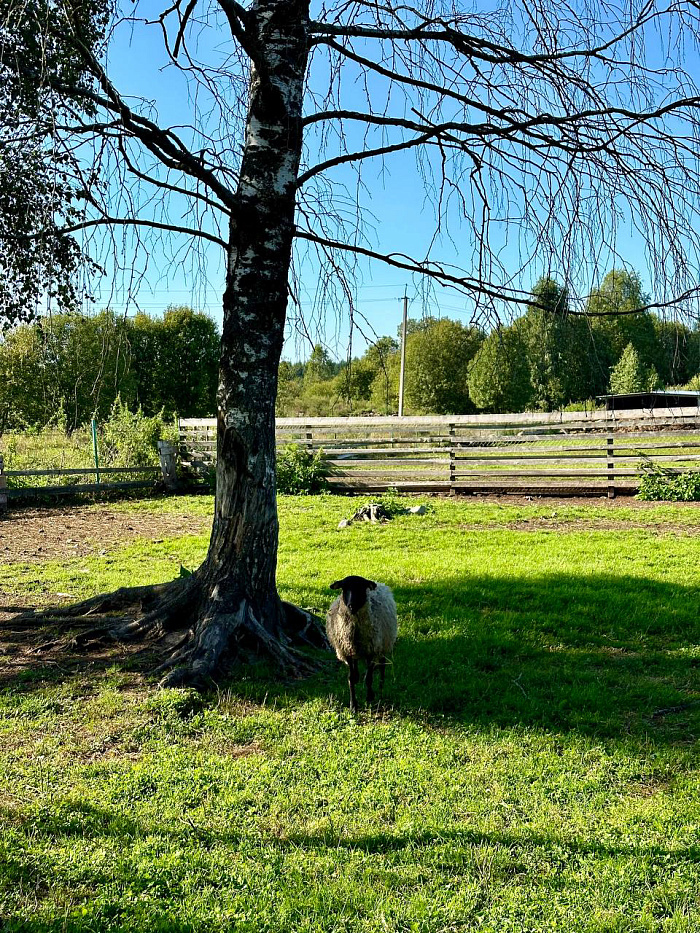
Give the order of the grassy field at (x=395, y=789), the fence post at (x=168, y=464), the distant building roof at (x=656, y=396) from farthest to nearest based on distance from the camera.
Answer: the fence post at (x=168, y=464) → the distant building roof at (x=656, y=396) → the grassy field at (x=395, y=789)

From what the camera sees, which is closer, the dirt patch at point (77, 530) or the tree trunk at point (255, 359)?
the tree trunk at point (255, 359)

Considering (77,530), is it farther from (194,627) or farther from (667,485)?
(667,485)

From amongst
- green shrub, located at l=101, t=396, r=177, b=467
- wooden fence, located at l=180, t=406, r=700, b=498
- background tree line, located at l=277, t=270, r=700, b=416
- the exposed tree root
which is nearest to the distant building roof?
background tree line, located at l=277, t=270, r=700, b=416

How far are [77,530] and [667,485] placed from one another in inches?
445

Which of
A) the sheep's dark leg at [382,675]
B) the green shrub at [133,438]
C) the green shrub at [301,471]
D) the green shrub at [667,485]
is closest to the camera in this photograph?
the sheep's dark leg at [382,675]

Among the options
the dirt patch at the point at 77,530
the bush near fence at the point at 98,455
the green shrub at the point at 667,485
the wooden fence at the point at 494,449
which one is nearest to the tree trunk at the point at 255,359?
the dirt patch at the point at 77,530

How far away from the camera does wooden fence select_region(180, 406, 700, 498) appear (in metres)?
14.5

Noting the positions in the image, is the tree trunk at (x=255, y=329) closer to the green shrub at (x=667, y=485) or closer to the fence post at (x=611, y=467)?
the green shrub at (x=667, y=485)

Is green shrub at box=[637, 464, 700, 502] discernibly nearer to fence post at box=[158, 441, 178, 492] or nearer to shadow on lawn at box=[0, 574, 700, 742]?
shadow on lawn at box=[0, 574, 700, 742]

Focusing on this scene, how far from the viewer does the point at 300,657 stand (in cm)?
534

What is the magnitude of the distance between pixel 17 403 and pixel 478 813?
75.0ft

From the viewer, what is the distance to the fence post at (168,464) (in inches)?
670

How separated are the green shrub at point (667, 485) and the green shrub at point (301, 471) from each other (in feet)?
23.8

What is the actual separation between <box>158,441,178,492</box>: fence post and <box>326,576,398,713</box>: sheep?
13.1 metres
